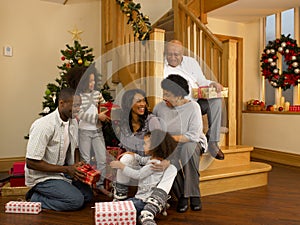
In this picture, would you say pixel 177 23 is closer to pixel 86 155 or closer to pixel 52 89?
pixel 52 89

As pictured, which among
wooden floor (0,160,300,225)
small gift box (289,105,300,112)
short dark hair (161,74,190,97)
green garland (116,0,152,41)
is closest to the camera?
wooden floor (0,160,300,225)

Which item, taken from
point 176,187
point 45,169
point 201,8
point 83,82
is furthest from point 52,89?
point 201,8

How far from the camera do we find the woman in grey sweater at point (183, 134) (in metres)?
2.35

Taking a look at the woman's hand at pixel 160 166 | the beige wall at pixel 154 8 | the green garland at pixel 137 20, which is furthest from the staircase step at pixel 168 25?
the woman's hand at pixel 160 166

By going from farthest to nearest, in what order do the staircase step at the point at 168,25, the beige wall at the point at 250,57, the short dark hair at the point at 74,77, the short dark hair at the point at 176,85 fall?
the beige wall at the point at 250,57 → the staircase step at the point at 168,25 → the short dark hair at the point at 74,77 → the short dark hair at the point at 176,85

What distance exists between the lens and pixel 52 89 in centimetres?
341

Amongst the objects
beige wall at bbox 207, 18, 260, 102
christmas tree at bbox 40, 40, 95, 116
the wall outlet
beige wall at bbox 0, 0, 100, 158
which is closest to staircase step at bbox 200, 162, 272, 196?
christmas tree at bbox 40, 40, 95, 116

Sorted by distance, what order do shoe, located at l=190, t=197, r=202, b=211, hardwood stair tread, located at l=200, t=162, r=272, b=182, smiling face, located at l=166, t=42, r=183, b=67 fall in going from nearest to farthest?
shoe, located at l=190, t=197, r=202, b=211 < hardwood stair tread, located at l=200, t=162, r=272, b=182 < smiling face, located at l=166, t=42, r=183, b=67

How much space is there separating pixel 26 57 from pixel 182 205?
2.85 metres

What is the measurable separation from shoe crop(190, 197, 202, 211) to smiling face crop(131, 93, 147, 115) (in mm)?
769

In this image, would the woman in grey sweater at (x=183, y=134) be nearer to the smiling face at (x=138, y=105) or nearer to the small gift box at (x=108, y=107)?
the smiling face at (x=138, y=105)

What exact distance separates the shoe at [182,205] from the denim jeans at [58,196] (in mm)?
699

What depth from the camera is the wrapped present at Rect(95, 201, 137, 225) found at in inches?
75.2

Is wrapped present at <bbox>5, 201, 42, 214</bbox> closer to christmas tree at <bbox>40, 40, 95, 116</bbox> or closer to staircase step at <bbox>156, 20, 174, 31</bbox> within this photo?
christmas tree at <bbox>40, 40, 95, 116</bbox>
